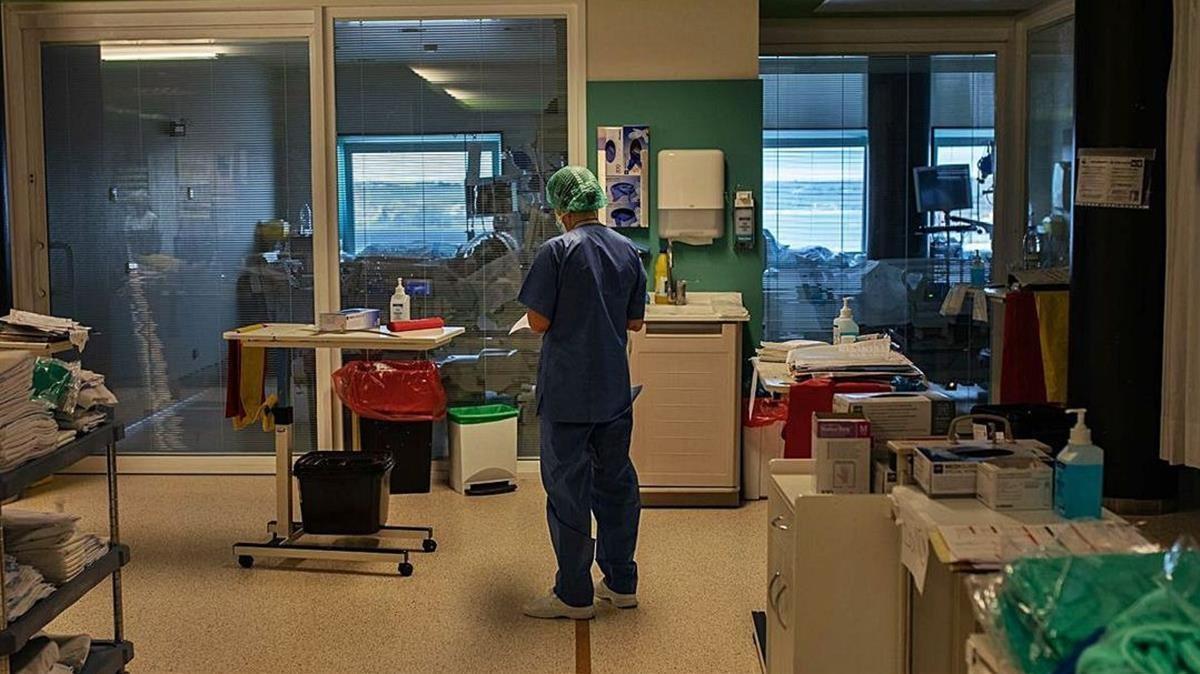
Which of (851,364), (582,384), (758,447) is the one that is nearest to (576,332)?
(582,384)

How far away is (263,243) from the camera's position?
20.8 feet

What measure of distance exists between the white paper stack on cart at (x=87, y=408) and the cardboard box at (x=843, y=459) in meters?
1.93

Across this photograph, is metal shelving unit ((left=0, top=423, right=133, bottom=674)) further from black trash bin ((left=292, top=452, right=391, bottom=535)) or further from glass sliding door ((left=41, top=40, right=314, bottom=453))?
glass sliding door ((left=41, top=40, right=314, bottom=453))

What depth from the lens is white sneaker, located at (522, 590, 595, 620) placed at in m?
4.06

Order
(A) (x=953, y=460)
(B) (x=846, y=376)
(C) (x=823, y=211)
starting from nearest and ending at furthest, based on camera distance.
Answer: (A) (x=953, y=460) → (B) (x=846, y=376) → (C) (x=823, y=211)

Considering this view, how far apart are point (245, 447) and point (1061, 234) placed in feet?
14.9

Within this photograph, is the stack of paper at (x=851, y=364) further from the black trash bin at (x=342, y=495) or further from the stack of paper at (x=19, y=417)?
the stack of paper at (x=19, y=417)

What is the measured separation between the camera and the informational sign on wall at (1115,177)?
488 cm

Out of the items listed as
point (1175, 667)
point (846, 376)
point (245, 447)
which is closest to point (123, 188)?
point (245, 447)

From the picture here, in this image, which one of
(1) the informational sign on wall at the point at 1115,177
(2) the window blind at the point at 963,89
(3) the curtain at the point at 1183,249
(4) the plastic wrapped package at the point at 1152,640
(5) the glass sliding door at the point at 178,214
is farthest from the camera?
(2) the window blind at the point at 963,89

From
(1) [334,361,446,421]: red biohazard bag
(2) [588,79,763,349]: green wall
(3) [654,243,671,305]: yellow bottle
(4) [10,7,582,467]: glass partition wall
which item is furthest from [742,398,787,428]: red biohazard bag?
(1) [334,361,446,421]: red biohazard bag

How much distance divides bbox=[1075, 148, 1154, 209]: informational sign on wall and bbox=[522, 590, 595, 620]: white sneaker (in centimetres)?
273

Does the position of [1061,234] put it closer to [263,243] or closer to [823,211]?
[823,211]

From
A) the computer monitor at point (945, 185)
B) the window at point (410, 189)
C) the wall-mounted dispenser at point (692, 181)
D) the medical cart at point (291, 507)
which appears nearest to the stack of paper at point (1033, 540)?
the medical cart at point (291, 507)
